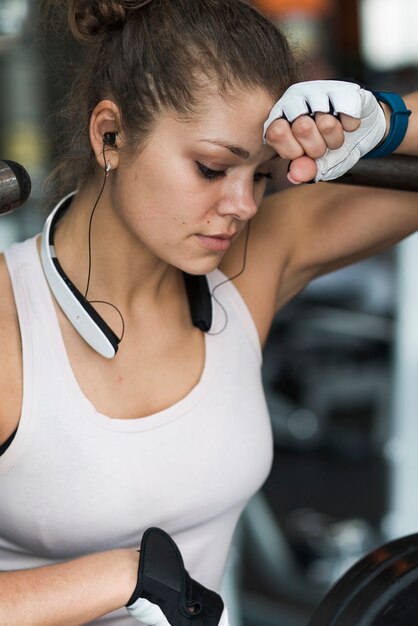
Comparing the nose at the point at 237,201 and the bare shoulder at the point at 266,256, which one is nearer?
the nose at the point at 237,201

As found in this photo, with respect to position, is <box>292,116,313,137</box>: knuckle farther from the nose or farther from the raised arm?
the raised arm

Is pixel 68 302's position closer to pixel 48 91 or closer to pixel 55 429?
pixel 55 429

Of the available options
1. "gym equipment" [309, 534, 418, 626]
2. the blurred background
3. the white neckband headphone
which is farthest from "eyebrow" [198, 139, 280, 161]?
"gym equipment" [309, 534, 418, 626]

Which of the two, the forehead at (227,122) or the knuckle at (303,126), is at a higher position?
the knuckle at (303,126)

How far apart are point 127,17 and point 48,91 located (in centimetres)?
301

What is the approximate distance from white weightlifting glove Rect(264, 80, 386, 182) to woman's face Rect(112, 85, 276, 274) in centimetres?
8

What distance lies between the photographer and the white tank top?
1126 millimetres

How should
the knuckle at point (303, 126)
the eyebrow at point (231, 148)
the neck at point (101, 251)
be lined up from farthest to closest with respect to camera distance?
the neck at point (101, 251) → the eyebrow at point (231, 148) → the knuckle at point (303, 126)

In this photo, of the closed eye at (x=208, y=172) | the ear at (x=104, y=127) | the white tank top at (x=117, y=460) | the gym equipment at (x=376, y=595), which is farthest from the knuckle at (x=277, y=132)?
the gym equipment at (x=376, y=595)

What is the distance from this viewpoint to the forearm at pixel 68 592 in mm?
953

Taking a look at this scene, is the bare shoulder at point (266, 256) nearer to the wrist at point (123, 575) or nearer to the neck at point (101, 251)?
the neck at point (101, 251)

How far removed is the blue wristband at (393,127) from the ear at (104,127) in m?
0.29

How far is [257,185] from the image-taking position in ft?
3.81

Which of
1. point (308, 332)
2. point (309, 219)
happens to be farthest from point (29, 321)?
point (308, 332)
